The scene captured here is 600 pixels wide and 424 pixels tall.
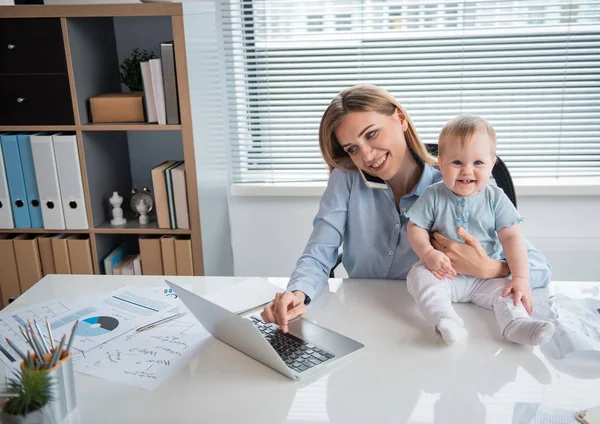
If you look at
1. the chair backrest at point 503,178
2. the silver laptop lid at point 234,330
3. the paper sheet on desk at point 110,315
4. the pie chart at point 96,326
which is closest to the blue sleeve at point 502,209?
the chair backrest at point 503,178

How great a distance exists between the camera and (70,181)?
248 centimetres

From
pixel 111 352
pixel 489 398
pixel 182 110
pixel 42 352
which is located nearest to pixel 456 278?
Result: pixel 489 398

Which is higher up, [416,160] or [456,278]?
[416,160]

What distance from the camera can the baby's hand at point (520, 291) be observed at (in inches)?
51.9

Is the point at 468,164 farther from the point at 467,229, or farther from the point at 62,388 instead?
the point at 62,388

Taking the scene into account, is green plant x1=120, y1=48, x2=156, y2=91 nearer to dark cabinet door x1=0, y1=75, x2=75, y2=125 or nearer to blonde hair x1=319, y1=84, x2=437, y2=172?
dark cabinet door x1=0, y1=75, x2=75, y2=125

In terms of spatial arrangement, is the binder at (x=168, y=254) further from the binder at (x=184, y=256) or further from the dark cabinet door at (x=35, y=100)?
the dark cabinet door at (x=35, y=100)

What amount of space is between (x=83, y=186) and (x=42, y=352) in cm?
161

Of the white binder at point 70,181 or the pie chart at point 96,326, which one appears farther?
the white binder at point 70,181

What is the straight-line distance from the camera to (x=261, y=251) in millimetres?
3027

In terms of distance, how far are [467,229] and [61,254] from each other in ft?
6.13

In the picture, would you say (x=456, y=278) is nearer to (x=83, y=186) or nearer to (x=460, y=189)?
(x=460, y=189)

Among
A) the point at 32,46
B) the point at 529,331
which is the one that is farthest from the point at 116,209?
the point at 529,331

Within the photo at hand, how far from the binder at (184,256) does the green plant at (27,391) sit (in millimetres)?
1613
